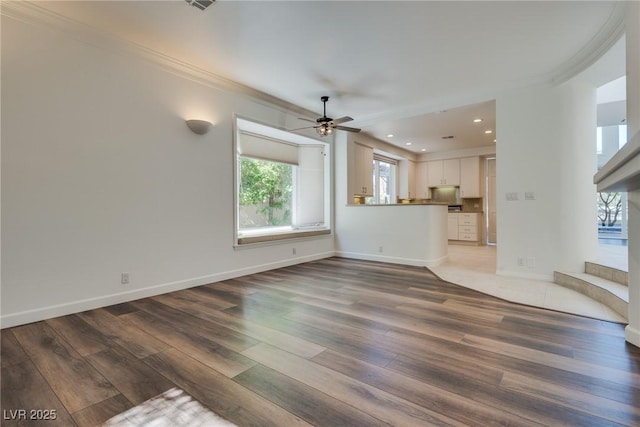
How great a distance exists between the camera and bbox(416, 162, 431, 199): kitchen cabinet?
8.77 m

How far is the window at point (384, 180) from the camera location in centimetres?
791

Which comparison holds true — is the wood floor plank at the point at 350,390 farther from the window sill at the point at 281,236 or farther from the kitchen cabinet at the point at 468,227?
the kitchen cabinet at the point at 468,227

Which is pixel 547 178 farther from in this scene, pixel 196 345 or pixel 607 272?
pixel 196 345

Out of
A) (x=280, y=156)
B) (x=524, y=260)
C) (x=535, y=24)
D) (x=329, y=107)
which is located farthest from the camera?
(x=280, y=156)

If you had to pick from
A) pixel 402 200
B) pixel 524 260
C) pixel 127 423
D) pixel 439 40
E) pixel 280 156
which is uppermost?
pixel 439 40

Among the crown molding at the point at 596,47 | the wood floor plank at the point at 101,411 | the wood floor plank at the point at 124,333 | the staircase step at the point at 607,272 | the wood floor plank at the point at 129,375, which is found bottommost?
the wood floor plank at the point at 101,411

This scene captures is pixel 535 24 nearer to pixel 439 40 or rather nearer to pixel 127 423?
pixel 439 40

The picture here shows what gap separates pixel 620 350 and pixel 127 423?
2.97 m

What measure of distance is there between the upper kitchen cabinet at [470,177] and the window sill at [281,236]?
444 cm

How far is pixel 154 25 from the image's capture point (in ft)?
9.16

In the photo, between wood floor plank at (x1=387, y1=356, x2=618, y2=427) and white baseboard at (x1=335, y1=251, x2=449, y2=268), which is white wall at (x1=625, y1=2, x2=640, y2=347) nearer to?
wood floor plank at (x1=387, y1=356, x2=618, y2=427)

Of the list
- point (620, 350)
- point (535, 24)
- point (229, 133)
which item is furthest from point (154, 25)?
point (620, 350)

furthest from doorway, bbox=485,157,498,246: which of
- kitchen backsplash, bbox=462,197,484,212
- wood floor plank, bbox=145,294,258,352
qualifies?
wood floor plank, bbox=145,294,258,352

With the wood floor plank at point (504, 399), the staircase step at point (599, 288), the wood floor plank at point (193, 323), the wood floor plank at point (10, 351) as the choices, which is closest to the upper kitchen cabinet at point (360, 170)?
the staircase step at point (599, 288)
